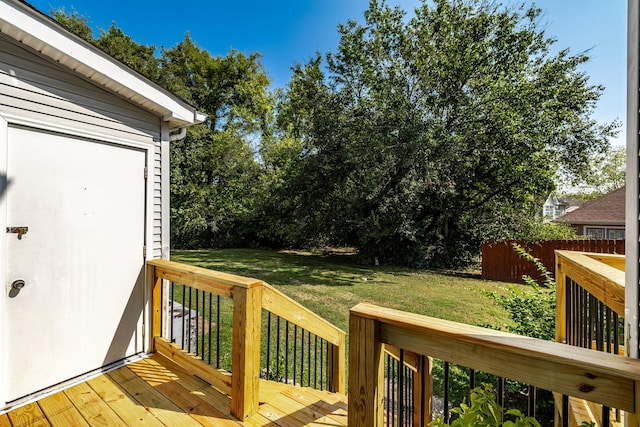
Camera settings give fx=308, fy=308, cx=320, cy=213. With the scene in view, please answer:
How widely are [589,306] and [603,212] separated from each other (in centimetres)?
1870

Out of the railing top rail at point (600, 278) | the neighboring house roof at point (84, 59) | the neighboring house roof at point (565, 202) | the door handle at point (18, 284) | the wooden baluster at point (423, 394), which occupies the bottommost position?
the wooden baluster at point (423, 394)

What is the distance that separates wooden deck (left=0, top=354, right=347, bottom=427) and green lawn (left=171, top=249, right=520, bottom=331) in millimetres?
2758

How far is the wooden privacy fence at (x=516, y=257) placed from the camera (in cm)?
874

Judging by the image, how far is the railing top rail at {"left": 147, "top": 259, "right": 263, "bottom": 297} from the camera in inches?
83.1

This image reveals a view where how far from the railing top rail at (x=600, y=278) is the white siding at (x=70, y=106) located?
11.0 ft

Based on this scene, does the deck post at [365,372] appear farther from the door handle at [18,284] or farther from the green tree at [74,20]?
the green tree at [74,20]

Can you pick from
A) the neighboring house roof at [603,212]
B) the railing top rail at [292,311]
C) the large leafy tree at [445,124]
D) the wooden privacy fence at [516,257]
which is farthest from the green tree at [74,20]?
the neighboring house roof at [603,212]

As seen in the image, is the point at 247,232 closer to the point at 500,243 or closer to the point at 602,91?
the point at 500,243

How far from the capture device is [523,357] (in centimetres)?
95

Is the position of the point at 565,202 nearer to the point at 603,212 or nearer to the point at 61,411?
the point at 603,212

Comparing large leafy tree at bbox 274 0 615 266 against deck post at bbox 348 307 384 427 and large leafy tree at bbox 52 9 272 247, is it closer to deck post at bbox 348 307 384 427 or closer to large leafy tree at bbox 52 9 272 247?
large leafy tree at bbox 52 9 272 247

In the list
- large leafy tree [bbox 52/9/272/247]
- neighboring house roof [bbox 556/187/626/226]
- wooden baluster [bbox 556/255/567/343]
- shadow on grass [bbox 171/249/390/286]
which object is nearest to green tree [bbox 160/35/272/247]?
large leafy tree [bbox 52/9/272/247]

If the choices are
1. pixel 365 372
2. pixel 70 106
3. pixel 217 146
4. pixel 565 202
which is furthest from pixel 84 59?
pixel 565 202

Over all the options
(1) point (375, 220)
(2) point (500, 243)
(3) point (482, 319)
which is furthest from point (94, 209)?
(2) point (500, 243)
